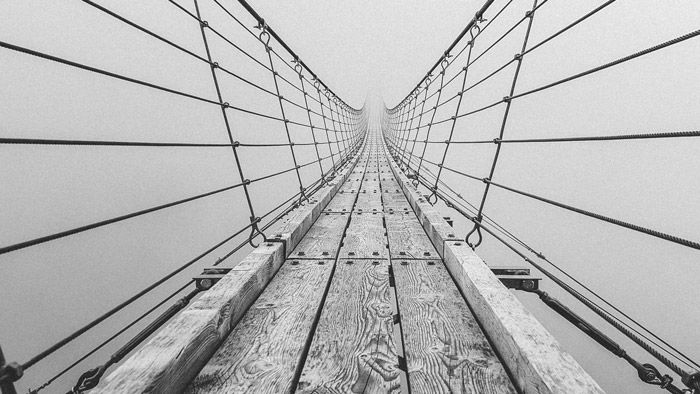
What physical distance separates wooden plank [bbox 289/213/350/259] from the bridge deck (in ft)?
0.04

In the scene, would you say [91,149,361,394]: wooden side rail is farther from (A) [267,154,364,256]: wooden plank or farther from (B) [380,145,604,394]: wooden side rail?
(B) [380,145,604,394]: wooden side rail

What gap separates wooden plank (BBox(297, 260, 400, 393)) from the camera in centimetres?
83

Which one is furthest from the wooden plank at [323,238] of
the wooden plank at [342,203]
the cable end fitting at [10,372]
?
the cable end fitting at [10,372]

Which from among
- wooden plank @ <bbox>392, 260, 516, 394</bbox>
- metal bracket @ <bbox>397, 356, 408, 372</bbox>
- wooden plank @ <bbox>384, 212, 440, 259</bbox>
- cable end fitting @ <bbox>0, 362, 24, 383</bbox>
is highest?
cable end fitting @ <bbox>0, 362, 24, 383</bbox>

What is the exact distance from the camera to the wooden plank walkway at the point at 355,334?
80 centimetres

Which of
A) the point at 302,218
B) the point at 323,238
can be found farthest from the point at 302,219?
the point at 323,238

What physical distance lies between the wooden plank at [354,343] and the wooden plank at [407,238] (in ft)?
1.00

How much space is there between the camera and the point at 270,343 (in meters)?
0.98

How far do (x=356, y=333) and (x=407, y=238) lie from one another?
951 mm

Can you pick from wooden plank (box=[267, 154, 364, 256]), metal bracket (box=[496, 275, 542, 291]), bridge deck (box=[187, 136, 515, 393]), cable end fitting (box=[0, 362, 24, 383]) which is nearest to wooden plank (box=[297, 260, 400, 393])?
bridge deck (box=[187, 136, 515, 393])

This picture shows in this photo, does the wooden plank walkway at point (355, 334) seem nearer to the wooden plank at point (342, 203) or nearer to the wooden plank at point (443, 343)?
the wooden plank at point (443, 343)

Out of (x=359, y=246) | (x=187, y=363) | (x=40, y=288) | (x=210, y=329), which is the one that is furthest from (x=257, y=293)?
(x=40, y=288)

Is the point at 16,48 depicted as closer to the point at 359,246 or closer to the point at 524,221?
the point at 359,246

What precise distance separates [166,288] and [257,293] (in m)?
30.5
